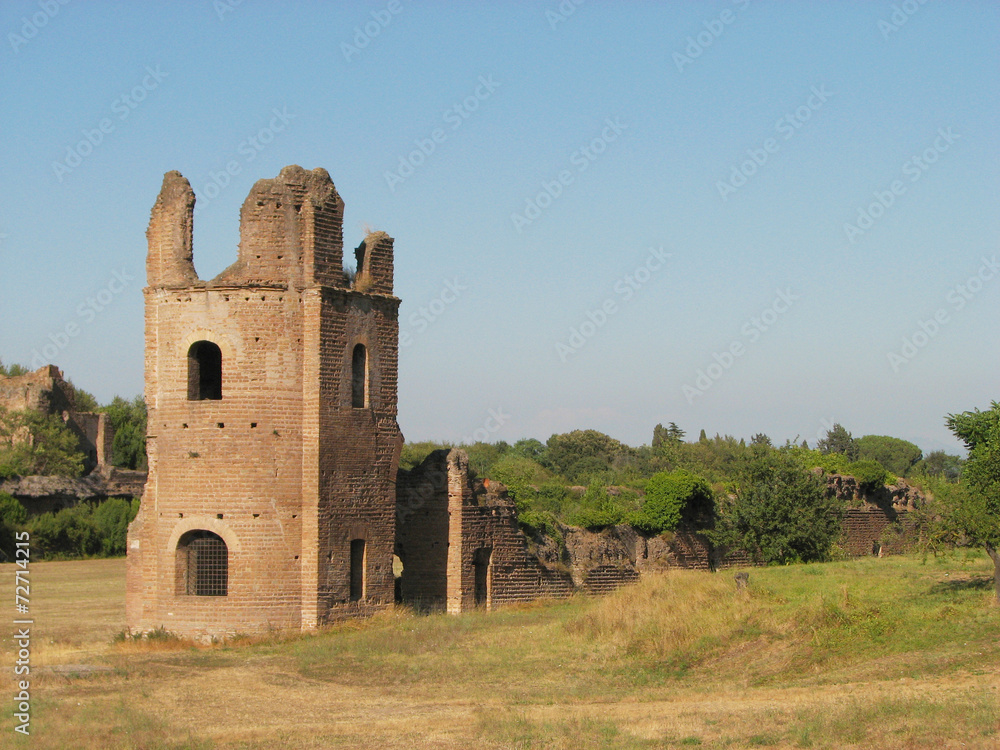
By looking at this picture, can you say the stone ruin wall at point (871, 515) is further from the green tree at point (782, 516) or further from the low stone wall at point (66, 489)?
the low stone wall at point (66, 489)

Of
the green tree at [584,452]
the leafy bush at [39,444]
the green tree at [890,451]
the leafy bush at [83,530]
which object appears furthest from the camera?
the green tree at [890,451]

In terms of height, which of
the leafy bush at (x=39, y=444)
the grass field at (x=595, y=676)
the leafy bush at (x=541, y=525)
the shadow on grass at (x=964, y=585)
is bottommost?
the grass field at (x=595, y=676)

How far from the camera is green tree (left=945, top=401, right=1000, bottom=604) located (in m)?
18.5

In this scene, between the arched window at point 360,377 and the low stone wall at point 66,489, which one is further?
the low stone wall at point 66,489

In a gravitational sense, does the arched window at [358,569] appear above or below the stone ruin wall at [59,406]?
below

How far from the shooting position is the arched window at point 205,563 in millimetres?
22719

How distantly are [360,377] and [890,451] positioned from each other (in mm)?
104480

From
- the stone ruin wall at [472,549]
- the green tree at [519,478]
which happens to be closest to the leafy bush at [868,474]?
the green tree at [519,478]

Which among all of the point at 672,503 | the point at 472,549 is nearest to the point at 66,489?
the point at 672,503

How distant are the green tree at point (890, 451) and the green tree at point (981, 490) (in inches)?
3784

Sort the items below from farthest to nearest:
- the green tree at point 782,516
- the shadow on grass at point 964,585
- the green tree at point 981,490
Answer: the green tree at point 782,516, the shadow on grass at point 964,585, the green tree at point 981,490

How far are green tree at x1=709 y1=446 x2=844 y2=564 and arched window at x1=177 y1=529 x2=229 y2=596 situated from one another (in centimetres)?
1539

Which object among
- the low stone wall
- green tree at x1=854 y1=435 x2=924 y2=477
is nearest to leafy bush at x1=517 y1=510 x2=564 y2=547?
the low stone wall

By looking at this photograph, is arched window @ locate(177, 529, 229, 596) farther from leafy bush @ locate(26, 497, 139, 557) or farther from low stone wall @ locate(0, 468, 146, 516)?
low stone wall @ locate(0, 468, 146, 516)
